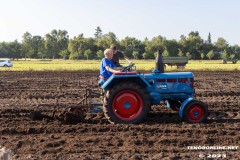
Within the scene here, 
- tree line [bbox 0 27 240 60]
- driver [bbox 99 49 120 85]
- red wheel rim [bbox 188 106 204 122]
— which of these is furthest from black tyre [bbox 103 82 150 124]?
tree line [bbox 0 27 240 60]

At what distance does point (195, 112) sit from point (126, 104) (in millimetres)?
1559

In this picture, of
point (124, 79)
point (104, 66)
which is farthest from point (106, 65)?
point (124, 79)

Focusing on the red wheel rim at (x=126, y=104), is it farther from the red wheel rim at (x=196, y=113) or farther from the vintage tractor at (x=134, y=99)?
the red wheel rim at (x=196, y=113)

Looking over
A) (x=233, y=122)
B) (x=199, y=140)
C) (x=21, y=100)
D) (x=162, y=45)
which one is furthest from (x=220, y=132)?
(x=162, y=45)

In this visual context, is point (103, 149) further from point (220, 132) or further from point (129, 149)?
point (220, 132)

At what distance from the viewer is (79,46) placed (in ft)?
268

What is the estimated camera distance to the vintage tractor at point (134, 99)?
7594 mm

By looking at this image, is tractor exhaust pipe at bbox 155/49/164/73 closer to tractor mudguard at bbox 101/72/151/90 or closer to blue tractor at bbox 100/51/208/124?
blue tractor at bbox 100/51/208/124

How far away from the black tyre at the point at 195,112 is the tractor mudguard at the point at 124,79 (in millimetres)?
1034

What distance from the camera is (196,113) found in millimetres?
7738

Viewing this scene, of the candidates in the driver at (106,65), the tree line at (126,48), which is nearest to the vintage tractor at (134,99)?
the driver at (106,65)

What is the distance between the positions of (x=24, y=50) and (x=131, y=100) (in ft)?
296

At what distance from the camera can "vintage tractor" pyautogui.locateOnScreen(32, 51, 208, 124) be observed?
7594 mm

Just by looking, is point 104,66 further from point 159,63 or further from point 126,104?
point 159,63
